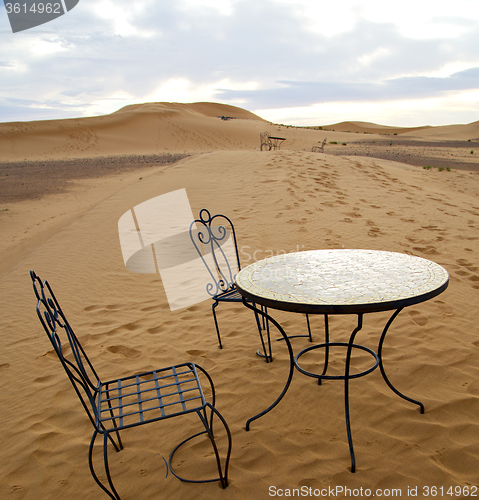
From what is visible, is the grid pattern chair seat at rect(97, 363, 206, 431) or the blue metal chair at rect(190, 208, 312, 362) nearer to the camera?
the grid pattern chair seat at rect(97, 363, 206, 431)

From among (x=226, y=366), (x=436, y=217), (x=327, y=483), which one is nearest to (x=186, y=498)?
(x=327, y=483)

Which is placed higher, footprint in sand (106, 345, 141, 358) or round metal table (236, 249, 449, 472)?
round metal table (236, 249, 449, 472)

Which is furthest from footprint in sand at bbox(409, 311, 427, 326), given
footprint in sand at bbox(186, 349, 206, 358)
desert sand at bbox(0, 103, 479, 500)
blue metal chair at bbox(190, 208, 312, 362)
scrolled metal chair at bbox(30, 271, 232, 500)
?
scrolled metal chair at bbox(30, 271, 232, 500)

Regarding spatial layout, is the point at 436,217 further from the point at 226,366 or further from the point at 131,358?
the point at 131,358

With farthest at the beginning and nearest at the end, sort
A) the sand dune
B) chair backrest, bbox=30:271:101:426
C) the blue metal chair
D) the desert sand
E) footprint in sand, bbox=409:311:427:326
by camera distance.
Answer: the sand dune
footprint in sand, bbox=409:311:427:326
the blue metal chair
the desert sand
chair backrest, bbox=30:271:101:426

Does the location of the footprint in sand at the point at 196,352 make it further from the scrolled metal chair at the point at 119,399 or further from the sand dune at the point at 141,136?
the sand dune at the point at 141,136

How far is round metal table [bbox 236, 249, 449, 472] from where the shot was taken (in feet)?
5.91

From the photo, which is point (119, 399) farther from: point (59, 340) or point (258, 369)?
point (258, 369)

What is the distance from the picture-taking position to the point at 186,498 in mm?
1812

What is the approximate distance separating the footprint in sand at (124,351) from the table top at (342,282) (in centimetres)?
136

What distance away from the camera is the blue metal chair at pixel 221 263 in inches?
119

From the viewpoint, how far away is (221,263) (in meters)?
5.30

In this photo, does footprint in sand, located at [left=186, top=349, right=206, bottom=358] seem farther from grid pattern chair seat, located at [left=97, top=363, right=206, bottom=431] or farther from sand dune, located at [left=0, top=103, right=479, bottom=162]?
sand dune, located at [left=0, top=103, right=479, bottom=162]

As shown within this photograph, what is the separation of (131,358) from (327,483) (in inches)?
71.7
